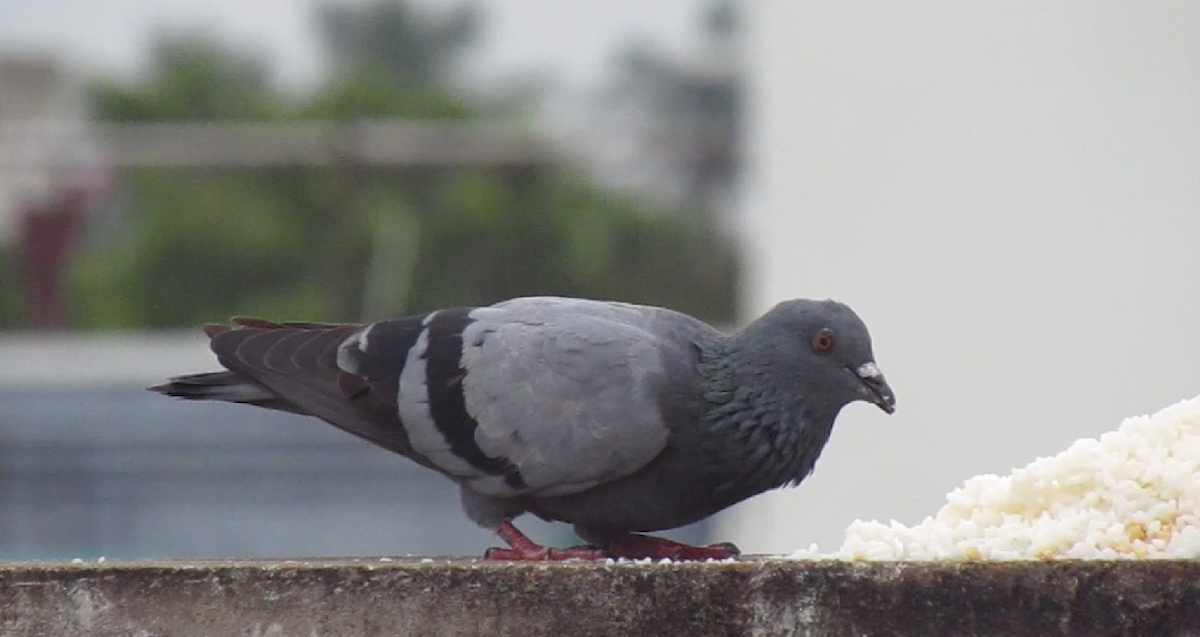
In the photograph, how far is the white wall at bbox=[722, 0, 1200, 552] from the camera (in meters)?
12.5

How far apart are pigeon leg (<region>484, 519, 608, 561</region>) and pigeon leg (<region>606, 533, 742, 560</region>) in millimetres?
79

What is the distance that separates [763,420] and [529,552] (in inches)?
27.0

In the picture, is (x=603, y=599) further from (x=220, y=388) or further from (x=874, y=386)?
(x=220, y=388)

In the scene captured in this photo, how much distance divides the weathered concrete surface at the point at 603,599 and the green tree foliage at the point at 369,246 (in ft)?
63.4

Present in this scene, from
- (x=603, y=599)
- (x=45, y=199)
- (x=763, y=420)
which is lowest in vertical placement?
(x=603, y=599)

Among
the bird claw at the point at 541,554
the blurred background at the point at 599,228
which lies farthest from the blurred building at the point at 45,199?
the bird claw at the point at 541,554

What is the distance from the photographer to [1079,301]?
12.7m

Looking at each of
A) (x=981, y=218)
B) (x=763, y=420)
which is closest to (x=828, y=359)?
(x=763, y=420)

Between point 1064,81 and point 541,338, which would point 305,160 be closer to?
point 1064,81

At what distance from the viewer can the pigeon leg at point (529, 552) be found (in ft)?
15.6

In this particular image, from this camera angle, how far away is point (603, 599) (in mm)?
3523

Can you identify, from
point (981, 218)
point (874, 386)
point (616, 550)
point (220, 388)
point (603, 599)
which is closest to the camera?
point (603, 599)

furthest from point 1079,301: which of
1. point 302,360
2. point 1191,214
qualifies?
point 302,360

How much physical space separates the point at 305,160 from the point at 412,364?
19.6 meters
